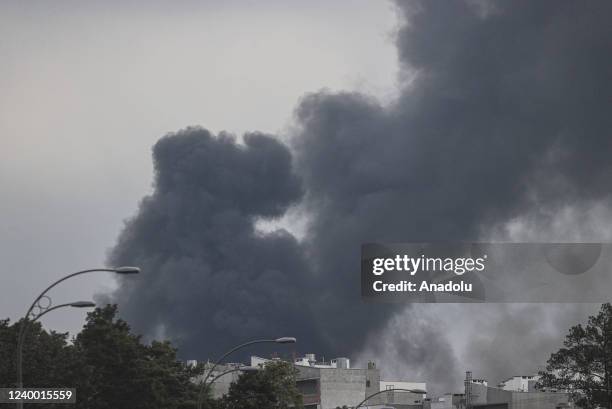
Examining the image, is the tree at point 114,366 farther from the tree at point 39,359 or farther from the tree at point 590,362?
the tree at point 590,362

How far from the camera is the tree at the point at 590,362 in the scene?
10819 centimetres

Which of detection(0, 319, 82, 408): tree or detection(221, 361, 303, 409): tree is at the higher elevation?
detection(221, 361, 303, 409): tree

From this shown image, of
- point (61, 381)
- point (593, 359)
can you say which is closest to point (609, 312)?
point (593, 359)

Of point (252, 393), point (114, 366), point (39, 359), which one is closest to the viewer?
point (39, 359)

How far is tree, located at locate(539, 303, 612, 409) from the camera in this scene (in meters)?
108

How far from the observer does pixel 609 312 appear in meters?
111

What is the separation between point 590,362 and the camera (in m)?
109

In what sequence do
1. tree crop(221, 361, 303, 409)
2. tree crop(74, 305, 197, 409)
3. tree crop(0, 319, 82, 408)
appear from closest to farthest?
tree crop(0, 319, 82, 408)
tree crop(74, 305, 197, 409)
tree crop(221, 361, 303, 409)

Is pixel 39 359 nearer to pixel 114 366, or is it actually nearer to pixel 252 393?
pixel 114 366

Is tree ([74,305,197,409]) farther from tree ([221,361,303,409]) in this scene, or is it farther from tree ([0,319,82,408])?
tree ([221,361,303,409])

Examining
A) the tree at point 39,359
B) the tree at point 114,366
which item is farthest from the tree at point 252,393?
the tree at point 39,359

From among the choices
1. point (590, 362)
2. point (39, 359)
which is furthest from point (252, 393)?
point (39, 359)

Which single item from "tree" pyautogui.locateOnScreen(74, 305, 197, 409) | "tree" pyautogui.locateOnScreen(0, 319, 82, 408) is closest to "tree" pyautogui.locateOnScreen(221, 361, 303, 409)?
"tree" pyautogui.locateOnScreen(74, 305, 197, 409)

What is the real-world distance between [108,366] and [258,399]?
4361cm
